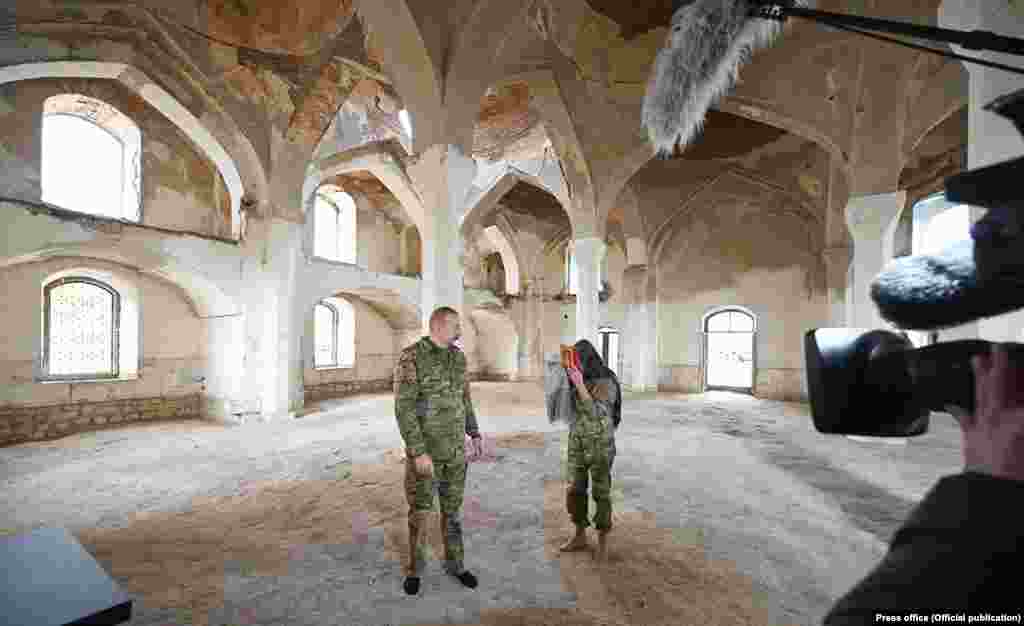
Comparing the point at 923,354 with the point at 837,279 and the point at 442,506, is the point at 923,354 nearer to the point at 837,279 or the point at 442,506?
the point at 442,506

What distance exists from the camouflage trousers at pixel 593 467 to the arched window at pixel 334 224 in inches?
450

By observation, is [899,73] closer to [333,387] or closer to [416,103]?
[416,103]

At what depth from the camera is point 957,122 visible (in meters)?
9.62

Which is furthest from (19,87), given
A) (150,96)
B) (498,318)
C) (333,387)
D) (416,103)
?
(498,318)

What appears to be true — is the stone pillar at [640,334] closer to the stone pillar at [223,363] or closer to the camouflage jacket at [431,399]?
the stone pillar at [223,363]

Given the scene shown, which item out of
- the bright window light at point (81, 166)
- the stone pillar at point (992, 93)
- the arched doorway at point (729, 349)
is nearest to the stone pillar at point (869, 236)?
the stone pillar at point (992, 93)

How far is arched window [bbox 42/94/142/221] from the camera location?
779 cm

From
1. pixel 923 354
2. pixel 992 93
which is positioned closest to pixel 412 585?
pixel 923 354

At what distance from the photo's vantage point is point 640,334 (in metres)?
15.2

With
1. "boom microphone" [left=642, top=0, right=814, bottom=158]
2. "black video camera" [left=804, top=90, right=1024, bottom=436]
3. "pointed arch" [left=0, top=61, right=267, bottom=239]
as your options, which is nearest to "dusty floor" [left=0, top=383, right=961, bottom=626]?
"black video camera" [left=804, top=90, right=1024, bottom=436]

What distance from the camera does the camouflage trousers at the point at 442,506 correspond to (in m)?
2.92

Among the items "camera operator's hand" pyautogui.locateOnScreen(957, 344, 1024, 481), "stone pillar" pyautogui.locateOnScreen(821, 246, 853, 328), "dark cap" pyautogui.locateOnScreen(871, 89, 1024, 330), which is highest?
"stone pillar" pyautogui.locateOnScreen(821, 246, 853, 328)

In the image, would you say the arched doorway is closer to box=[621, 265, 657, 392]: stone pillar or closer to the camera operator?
box=[621, 265, 657, 392]: stone pillar

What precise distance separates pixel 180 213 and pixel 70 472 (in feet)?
18.3
